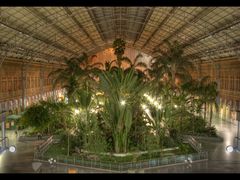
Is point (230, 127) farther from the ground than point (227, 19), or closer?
closer

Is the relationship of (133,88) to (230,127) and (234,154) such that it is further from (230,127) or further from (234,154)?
(230,127)

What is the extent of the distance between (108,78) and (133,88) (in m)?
2.04

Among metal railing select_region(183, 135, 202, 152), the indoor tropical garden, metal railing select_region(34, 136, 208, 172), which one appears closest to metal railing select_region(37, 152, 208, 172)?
metal railing select_region(34, 136, 208, 172)

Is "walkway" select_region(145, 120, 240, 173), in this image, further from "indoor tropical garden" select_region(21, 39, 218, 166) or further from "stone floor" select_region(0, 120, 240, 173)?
"indoor tropical garden" select_region(21, 39, 218, 166)

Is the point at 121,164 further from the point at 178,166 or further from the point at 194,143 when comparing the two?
the point at 194,143

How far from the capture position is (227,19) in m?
36.3

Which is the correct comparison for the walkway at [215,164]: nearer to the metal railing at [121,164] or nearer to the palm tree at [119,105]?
the metal railing at [121,164]

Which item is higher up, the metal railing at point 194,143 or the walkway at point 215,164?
the metal railing at point 194,143

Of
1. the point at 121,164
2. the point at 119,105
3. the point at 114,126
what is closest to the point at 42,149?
the point at 114,126

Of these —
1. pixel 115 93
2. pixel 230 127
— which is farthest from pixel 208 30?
pixel 115 93

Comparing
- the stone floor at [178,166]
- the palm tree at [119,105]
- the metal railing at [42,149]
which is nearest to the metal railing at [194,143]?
the stone floor at [178,166]

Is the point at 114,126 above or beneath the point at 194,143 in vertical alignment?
above

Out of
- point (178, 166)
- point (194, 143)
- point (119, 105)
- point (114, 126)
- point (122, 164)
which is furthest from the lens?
point (194, 143)
